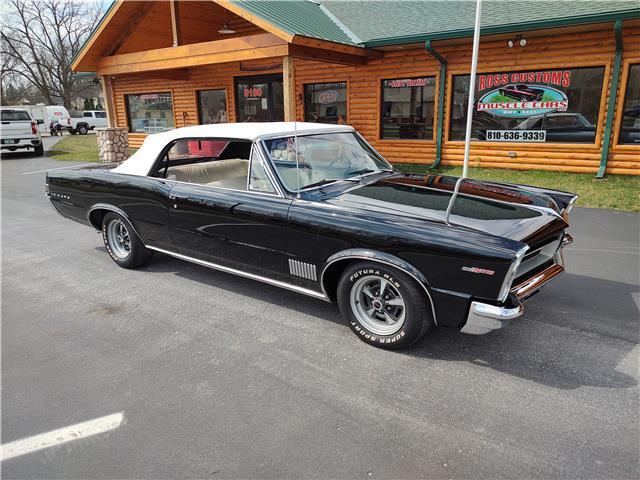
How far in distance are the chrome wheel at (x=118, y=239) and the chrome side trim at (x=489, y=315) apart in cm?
384

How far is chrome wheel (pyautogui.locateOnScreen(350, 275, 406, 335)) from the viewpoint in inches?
130

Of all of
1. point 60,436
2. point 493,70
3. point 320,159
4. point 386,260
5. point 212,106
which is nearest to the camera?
point 60,436

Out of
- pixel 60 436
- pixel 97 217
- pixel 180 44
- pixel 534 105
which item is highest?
pixel 180 44

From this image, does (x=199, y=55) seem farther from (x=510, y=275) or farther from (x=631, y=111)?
(x=510, y=275)

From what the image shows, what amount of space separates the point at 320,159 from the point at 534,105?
26.0 ft

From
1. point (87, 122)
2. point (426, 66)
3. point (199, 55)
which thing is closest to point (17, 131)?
point (199, 55)

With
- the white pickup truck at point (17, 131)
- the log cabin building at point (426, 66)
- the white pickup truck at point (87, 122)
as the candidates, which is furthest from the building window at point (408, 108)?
the white pickup truck at point (87, 122)

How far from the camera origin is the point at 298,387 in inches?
116

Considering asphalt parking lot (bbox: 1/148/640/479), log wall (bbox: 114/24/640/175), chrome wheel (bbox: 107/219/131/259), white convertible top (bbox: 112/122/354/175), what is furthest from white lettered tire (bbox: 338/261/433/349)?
log wall (bbox: 114/24/640/175)

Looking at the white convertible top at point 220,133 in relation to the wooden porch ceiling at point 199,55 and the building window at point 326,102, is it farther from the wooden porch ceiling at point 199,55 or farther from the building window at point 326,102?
the building window at point 326,102

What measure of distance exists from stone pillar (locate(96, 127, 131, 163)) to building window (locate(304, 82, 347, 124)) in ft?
20.5

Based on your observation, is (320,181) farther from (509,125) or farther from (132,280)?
(509,125)

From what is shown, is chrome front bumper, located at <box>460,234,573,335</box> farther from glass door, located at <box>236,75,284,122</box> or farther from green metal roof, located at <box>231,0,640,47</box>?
glass door, located at <box>236,75,284,122</box>

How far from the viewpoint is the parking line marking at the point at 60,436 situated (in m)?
2.44
